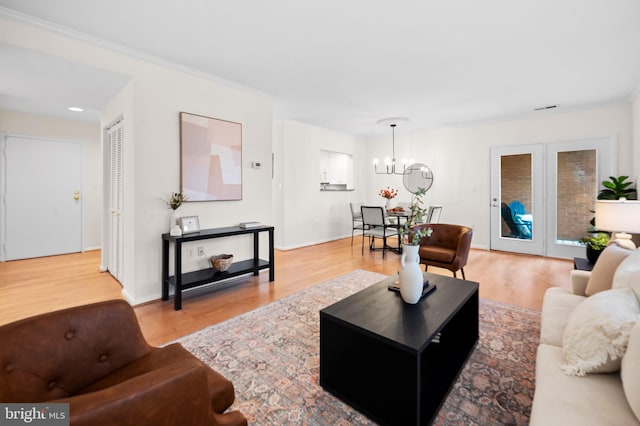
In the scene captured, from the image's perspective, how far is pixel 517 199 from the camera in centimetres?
545

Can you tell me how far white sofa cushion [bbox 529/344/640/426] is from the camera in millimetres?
999

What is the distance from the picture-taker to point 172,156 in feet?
10.7

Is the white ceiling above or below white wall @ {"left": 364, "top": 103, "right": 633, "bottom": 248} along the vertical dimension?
above

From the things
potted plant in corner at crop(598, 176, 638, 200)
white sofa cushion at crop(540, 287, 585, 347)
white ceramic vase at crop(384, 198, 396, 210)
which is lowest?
white sofa cushion at crop(540, 287, 585, 347)

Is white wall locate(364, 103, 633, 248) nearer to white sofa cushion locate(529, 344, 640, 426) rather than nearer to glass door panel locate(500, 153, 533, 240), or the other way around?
glass door panel locate(500, 153, 533, 240)

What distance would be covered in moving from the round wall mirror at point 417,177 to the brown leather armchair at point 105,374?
6030mm

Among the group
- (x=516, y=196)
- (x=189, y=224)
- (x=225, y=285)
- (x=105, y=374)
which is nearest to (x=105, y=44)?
(x=189, y=224)

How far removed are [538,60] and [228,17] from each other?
315cm

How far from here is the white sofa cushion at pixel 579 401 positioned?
1.00 meters

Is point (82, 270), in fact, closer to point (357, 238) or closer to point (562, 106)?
point (357, 238)

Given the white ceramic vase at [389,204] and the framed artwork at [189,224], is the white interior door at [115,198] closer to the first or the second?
the framed artwork at [189,224]

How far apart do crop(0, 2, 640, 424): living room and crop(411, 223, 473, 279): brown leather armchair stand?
1350 mm

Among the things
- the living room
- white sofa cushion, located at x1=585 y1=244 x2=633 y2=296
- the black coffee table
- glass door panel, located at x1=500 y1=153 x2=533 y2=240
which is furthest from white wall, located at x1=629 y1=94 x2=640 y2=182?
the black coffee table

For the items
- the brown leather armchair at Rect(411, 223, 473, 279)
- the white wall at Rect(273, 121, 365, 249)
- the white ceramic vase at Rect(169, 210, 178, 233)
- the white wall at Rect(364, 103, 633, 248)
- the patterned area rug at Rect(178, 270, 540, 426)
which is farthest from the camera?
the white wall at Rect(273, 121, 365, 249)
